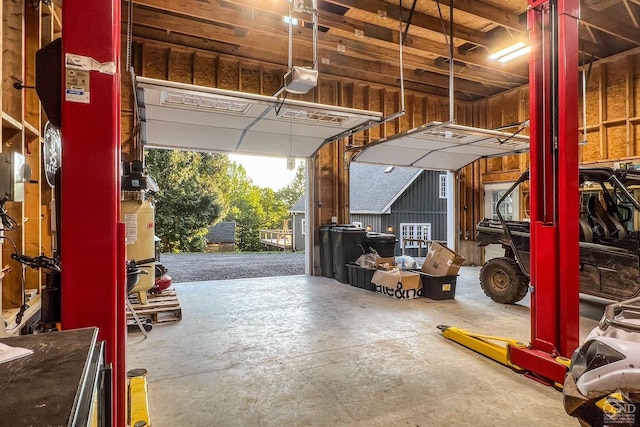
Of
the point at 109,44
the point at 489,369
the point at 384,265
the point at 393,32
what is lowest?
the point at 489,369

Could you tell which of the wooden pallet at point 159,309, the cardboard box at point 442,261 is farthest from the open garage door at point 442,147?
the wooden pallet at point 159,309

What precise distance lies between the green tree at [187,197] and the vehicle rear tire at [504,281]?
16.2m

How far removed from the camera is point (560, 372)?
2795mm

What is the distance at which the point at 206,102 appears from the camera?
5.11 m

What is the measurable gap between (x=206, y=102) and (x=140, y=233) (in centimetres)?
211

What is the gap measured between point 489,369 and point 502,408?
0.71 m

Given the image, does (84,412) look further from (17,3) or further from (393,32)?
(393,32)

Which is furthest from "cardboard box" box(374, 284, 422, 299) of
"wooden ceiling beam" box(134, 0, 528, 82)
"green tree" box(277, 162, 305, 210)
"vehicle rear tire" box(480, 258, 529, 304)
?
"green tree" box(277, 162, 305, 210)

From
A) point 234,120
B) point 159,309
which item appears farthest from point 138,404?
point 234,120

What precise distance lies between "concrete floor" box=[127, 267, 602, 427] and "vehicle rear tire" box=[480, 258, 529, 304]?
0.22 m

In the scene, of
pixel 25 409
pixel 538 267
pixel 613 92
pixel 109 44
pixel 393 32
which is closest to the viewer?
pixel 25 409

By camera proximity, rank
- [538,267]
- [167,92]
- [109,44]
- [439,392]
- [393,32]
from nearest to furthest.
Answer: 1. [109,44]
2. [439,392]
3. [538,267]
4. [167,92]
5. [393,32]

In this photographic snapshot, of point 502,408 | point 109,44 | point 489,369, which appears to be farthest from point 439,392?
point 109,44

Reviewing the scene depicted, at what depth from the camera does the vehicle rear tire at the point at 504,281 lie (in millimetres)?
5484
